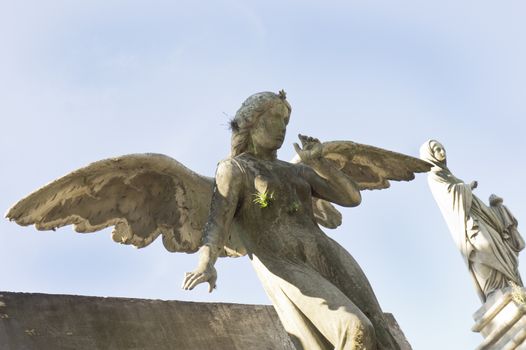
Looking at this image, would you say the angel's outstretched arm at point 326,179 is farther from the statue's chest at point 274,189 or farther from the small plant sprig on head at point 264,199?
the small plant sprig on head at point 264,199

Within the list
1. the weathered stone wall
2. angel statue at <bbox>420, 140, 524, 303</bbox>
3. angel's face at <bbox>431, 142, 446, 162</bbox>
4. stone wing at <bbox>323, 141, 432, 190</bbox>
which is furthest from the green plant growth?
angel's face at <bbox>431, 142, 446, 162</bbox>

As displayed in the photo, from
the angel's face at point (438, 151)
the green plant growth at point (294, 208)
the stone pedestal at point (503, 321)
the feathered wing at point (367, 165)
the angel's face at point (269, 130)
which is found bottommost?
the stone pedestal at point (503, 321)

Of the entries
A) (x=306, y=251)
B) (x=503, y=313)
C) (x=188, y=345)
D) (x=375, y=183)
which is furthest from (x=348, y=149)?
(x=503, y=313)

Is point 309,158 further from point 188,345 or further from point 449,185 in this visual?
point 449,185

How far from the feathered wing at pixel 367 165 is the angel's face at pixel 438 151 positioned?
146 inches

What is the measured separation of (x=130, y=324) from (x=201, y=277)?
2092 mm

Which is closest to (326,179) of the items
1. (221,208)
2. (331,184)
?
(331,184)

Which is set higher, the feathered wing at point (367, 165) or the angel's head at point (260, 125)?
the angel's head at point (260, 125)

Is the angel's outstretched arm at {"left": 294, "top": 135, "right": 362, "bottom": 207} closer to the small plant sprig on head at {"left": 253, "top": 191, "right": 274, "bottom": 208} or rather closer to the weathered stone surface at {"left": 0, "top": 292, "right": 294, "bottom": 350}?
the small plant sprig on head at {"left": 253, "top": 191, "right": 274, "bottom": 208}

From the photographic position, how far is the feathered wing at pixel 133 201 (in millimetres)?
6980

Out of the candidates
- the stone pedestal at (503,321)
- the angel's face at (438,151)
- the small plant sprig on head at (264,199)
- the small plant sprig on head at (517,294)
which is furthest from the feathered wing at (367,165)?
the angel's face at (438,151)

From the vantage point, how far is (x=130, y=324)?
8000mm

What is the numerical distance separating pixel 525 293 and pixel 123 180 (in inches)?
205

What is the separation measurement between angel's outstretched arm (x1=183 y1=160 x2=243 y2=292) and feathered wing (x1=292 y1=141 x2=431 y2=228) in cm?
88
